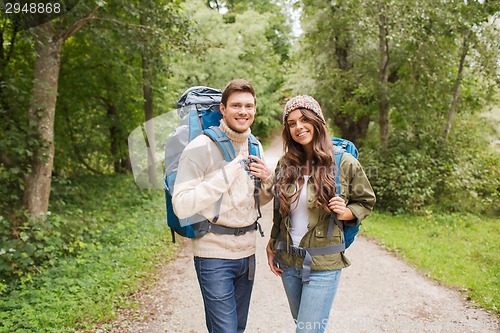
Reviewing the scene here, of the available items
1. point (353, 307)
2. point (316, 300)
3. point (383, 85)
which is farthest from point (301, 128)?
point (383, 85)

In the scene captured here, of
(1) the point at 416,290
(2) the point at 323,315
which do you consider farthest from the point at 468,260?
(2) the point at 323,315

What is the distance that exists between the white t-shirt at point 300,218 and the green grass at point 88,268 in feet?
9.20

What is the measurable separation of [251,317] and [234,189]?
2.86 meters

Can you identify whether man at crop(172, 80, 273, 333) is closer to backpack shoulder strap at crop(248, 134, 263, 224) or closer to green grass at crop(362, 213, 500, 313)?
backpack shoulder strap at crop(248, 134, 263, 224)

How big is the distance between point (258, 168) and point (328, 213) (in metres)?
0.52

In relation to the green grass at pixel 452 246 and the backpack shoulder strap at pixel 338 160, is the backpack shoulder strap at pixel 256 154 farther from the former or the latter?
the green grass at pixel 452 246

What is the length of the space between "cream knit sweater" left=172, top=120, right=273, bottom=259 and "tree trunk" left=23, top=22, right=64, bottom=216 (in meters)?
4.82

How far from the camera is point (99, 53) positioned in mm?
9922

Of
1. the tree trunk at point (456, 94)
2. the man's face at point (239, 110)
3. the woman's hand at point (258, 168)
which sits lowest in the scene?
the woman's hand at point (258, 168)

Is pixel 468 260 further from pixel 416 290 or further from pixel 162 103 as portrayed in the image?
pixel 162 103

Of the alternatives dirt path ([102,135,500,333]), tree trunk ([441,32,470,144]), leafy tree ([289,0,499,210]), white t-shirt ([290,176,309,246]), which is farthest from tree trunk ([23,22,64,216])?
tree trunk ([441,32,470,144])

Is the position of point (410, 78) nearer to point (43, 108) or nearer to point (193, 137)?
point (43, 108)

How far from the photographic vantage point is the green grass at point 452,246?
541 cm

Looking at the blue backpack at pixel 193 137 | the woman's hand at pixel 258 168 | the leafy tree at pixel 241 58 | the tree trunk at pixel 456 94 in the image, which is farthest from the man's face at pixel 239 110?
the leafy tree at pixel 241 58
